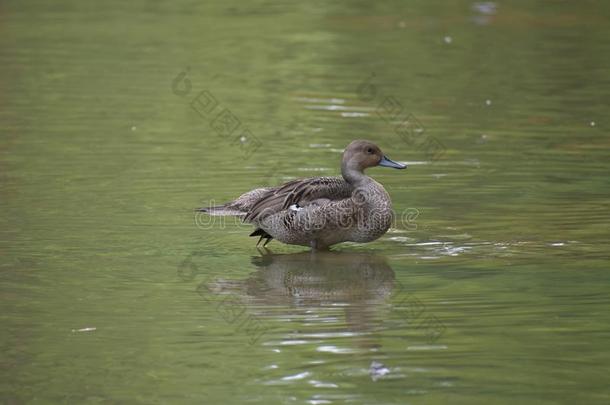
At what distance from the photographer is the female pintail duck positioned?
10.9 m

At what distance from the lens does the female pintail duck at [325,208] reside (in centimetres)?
1085

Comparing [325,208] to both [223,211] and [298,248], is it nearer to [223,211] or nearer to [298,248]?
[298,248]

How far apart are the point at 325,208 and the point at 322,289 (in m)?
1.18

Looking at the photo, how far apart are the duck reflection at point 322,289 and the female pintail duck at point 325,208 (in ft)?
0.62

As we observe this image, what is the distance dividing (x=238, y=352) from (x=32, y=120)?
29.4ft

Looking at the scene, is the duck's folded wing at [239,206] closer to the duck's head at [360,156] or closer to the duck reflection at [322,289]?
the duck reflection at [322,289]

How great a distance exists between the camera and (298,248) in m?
11.5

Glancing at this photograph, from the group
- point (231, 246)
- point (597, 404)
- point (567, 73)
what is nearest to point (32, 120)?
point (231, 246)

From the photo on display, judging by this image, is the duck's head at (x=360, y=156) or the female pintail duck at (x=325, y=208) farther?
the duck's head at (x=360, y=156)

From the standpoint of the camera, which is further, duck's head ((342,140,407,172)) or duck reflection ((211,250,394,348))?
duck's head ((342,140,407,172))

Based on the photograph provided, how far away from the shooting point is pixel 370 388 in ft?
24.4

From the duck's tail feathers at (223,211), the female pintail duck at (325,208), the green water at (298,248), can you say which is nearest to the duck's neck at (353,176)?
the female pintail duck at (325,208)

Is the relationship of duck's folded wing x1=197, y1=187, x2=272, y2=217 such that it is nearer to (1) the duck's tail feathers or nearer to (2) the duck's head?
(1) the duck's tail feathers

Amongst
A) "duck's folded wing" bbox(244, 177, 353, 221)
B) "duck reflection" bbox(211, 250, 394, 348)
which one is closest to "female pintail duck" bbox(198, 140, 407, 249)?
"duck's folded wing" bbox(244, 177, 353, 221)
